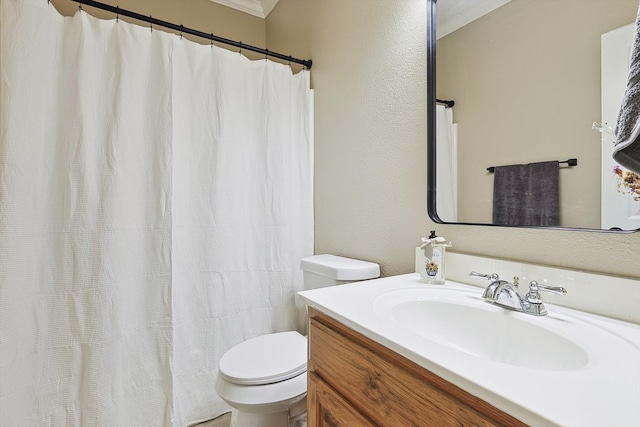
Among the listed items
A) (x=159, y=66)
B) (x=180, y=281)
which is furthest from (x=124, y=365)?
(x=159, y=66)

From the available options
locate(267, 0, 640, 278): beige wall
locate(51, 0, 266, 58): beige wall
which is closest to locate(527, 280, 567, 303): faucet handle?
locate(267, 0, 640, 278): beige wall

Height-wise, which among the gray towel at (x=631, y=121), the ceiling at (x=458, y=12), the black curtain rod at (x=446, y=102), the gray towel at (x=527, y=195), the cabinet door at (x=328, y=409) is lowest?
the cabinet door at (x=328, y=409)

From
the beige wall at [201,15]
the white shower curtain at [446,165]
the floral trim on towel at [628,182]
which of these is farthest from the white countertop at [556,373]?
the beige wall at [201,15]

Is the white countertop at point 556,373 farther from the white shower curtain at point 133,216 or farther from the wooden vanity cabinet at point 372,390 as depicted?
the white shower curtain at point 133,216

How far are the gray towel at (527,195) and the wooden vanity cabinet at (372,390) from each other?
0.62 metres

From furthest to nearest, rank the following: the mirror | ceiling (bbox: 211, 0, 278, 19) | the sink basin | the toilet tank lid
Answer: ceiling (bbox: 211, 0, 278, 19) < the toilet tank lid < the mirror < the sink basin

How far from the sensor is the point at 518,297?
0.80 meters

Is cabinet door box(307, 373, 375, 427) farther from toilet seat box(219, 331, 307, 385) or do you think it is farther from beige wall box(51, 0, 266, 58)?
beige wall box(51, 0, 266, 58)

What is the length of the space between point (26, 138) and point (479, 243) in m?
1.73

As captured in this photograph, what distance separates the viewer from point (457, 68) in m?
1.14

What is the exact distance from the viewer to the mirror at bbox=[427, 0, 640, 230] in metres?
0.79

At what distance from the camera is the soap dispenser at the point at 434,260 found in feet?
3.43

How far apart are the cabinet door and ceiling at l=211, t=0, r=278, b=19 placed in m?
2.54

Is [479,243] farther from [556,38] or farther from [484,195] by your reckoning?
[556,38]
